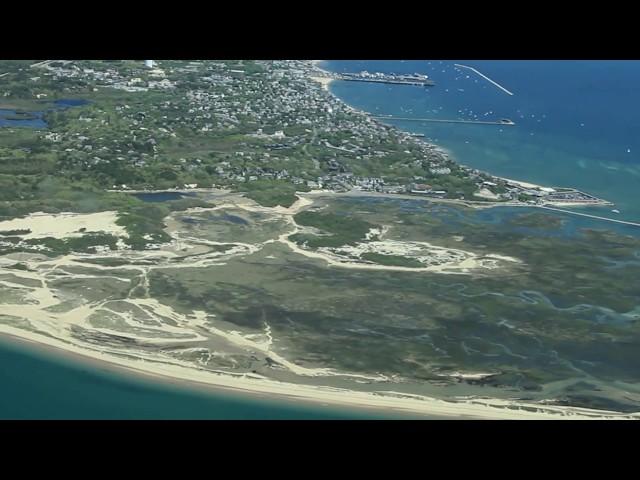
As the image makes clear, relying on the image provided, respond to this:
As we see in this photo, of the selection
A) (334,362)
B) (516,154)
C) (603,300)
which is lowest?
(334,362)

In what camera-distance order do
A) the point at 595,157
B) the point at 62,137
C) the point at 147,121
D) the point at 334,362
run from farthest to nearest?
the point at 595,157, the point at 147,121, the point at 62,137, the point at 334,362

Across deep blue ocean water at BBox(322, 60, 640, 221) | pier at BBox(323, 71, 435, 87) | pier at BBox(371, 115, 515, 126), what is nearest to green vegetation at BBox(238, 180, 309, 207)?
deep blue ocean water at BBox(322, 60, 640, 221)

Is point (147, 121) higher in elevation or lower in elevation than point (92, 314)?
higher

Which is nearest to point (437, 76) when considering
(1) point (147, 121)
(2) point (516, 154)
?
(2) point (516, 154)

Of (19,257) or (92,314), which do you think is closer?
(92,314)

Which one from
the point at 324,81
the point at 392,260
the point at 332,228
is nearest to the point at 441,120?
the point at 324,81

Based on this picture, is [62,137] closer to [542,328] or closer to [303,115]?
[303,115]
